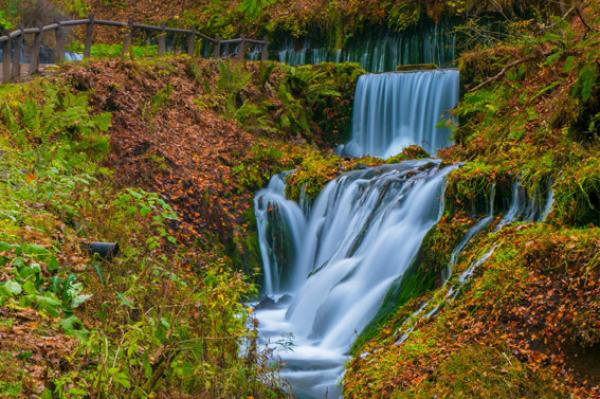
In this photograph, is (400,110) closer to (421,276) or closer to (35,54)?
(35,54)

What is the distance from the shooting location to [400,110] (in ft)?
52.5

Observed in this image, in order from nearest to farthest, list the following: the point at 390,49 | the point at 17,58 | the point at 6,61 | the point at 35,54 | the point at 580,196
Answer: the point at 580,196
the point at 6,61
the point at 17,58
the point at 35,54
the point at 390,49

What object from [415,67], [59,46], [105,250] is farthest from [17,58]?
[415,67]

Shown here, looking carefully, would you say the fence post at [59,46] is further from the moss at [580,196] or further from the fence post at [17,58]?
the moss at [580,196]

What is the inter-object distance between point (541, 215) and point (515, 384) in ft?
9.36

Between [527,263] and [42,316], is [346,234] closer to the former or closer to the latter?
[527,263]

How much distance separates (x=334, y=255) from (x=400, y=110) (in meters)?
6.85

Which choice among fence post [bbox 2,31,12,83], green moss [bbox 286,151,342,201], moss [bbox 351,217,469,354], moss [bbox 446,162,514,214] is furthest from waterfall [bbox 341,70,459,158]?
fence post [bbox 2,31,12,83]

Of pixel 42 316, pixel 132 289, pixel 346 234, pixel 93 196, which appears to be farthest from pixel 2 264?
pixel 346 234

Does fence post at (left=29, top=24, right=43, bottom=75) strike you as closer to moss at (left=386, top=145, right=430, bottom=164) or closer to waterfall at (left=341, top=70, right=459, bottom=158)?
moss at (left=386, top=145, right=430, bottom=164)

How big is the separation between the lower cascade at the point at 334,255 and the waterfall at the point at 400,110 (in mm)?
3772

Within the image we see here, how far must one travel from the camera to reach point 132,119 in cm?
1252

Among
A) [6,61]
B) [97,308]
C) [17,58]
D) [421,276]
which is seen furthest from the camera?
[17,58]

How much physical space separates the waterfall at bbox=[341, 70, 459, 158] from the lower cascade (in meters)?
3.77
